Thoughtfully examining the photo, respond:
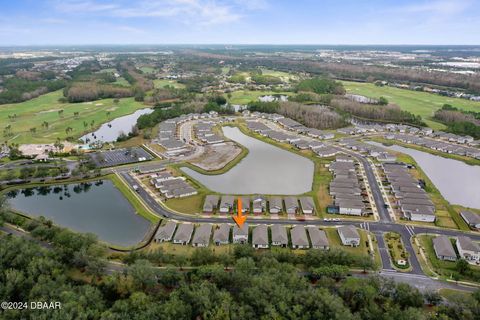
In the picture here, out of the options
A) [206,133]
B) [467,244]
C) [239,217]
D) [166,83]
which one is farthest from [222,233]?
[166,83]

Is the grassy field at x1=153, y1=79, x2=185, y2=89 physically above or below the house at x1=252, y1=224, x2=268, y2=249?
above

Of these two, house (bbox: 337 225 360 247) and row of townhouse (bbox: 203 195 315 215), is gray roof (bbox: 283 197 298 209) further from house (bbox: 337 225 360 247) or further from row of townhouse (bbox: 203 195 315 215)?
house (bbox: 337 225 360 247)

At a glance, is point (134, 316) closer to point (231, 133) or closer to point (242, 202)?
point (242, 202)

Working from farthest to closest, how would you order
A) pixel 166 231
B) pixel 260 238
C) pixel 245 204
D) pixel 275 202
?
pixel 275 202
pixel 245 204
pixel 166 231
pixel 260 238

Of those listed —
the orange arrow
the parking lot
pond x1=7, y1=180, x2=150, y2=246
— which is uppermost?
the parking lot

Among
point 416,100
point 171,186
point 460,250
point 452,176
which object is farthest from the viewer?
point 416,100

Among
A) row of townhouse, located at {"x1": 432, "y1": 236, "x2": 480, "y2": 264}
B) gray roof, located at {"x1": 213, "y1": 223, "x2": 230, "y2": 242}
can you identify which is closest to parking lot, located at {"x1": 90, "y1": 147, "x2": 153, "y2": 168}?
gray roof, located at {"x1": 213, "y1": 223, "x2": 230, "y2": 242}

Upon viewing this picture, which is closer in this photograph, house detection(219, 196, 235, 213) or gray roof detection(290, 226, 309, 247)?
gray roof detection(290, 226, 309, 247)

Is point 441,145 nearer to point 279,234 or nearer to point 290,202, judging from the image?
point 290,202
